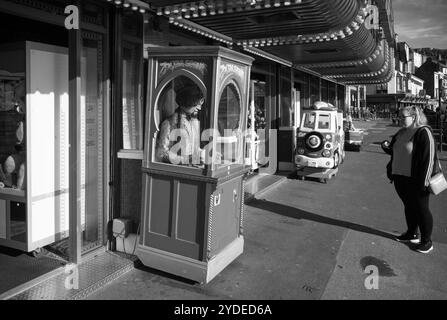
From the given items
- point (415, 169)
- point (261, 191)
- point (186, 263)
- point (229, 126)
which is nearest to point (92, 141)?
point (229, 126)

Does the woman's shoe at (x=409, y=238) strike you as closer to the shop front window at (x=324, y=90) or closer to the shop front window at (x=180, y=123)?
the shop front window at (x=180, y=123)

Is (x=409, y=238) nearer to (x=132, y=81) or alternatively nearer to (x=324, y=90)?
(x=132, y=81)

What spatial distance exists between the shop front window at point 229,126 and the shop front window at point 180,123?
221 mm

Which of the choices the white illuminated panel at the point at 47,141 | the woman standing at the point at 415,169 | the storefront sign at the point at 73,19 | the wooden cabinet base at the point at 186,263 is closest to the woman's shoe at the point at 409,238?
the woman standing at the point at 415,169

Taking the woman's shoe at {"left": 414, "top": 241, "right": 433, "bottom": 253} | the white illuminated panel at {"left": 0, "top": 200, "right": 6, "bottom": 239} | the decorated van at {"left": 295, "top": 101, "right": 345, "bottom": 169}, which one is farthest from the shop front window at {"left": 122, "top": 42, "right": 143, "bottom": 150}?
the decorated van at {"left": 295, "top": 101, "right": 345, "bottom": 169}

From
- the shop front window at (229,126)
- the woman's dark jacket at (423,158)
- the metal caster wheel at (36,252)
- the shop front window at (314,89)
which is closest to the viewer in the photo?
the shop front window at (229,126)

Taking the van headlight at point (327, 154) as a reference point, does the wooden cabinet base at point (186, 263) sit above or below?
below

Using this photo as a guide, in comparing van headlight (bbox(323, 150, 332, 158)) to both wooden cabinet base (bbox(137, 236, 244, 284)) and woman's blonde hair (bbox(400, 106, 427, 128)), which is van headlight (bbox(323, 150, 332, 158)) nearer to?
woman's blonde hair (bbox(400, 106, 427, 128))

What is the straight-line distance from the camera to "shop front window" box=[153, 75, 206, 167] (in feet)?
12.8

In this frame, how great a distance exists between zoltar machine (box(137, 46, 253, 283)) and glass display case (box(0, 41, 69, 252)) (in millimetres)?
1079

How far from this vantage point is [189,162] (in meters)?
3.92

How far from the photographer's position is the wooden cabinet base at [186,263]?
3762 mm

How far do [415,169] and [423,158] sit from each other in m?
0.17
